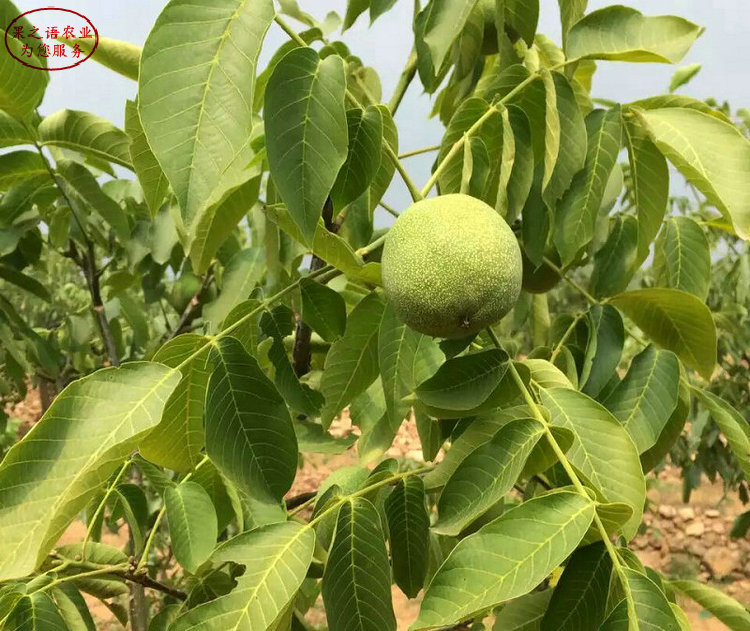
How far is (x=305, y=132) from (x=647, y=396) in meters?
0.61

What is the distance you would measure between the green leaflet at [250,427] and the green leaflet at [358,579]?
11 cm

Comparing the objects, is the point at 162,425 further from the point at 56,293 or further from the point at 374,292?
the point at 56,293

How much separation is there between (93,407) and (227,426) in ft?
0.61

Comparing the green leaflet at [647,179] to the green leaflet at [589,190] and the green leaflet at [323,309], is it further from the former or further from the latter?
the green leaflet at [323,309]

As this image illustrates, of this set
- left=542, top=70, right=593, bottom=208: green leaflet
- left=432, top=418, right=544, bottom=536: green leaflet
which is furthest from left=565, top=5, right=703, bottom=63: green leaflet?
left=432, top=418, right=544, bottom=536: green leaflet

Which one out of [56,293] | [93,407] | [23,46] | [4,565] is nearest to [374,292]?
[93,407]

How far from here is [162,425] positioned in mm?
948

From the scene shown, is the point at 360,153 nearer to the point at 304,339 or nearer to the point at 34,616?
the point at 304,339

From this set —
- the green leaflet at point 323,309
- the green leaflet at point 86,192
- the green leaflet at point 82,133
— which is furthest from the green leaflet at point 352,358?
the green leaflet at point 86,192

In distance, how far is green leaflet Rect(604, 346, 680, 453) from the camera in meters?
1.01

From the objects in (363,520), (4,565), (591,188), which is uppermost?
(591,188)

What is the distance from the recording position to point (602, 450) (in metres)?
0.86

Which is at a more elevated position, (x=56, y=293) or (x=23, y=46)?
(x=23, y=46)

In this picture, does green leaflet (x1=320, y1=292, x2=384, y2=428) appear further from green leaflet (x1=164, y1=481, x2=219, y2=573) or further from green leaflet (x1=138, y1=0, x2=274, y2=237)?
green leaflet (x1=138, y1=0, x2=274, y2=237)
